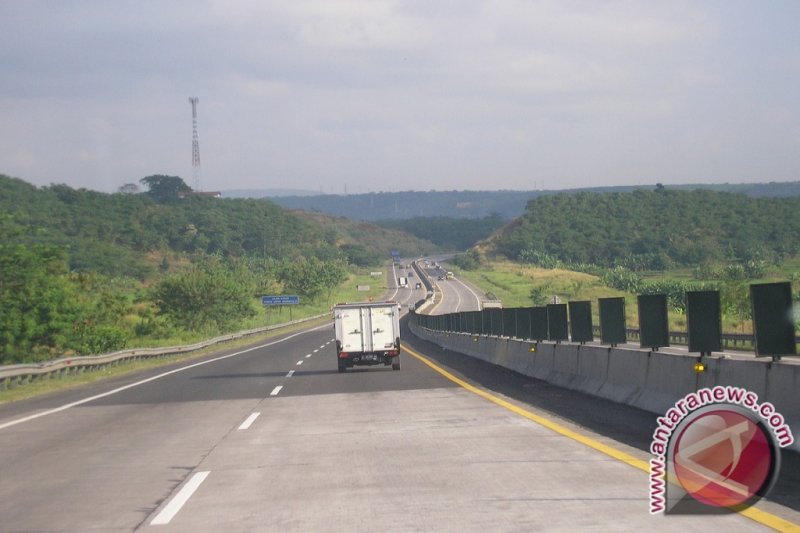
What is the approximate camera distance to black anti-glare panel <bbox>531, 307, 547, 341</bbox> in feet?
83.9

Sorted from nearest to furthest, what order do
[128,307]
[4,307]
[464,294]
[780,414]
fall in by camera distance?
[780,414], [4,307], [128,307], [464,294]

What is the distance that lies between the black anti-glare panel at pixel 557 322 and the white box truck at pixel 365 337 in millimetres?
5735

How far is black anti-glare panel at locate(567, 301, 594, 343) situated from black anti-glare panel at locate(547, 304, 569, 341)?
96cm

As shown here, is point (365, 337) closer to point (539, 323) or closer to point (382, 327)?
point (382, 327)

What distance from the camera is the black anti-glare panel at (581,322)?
68.9 ft

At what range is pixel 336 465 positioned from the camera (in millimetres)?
11031

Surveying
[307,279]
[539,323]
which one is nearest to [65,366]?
[539,323]

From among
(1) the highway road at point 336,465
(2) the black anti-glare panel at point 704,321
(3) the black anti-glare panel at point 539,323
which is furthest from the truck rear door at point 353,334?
(2) the black anti-glare panel at point 704,321

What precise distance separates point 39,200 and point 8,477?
194094 millimetres

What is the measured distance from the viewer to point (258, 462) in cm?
1152

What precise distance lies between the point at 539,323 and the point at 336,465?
15854 mm

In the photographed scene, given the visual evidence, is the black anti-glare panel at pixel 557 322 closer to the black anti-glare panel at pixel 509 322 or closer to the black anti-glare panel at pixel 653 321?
the black anti-glare panel at pixel 509 322

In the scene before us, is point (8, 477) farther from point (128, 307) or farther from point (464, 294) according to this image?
point (464, 294)

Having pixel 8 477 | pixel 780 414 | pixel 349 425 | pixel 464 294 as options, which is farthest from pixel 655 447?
pixel 464 294
